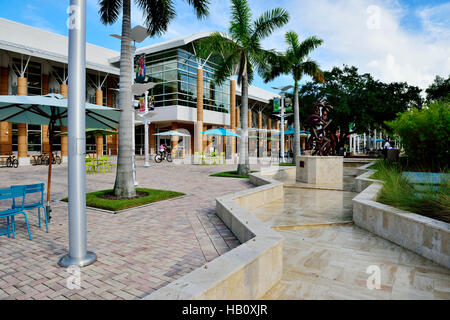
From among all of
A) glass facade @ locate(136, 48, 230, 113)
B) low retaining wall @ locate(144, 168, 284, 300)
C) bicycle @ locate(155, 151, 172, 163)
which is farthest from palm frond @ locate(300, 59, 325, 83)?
low retaining wall @ locate(144, 168, 284, 300)

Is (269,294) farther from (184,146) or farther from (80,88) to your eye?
(184,146)

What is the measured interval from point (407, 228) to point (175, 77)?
28517 millimetres

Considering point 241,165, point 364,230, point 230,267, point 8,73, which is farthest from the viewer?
point 8,73

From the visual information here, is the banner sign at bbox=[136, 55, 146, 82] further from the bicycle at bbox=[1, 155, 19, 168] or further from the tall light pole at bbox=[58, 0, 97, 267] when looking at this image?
the bicycle at bbox=[1, 155, 19, 168]

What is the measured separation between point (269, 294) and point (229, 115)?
34358 millimetres

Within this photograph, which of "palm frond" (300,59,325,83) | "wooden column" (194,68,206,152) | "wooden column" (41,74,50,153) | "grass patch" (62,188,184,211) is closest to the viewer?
"grass patch" (62,188,184,211)

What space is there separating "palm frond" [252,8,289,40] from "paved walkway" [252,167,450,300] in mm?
11467

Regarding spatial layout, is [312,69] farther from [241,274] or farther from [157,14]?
[241,274]

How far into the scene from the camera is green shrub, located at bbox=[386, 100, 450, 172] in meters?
9.08

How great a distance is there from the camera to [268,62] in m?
16.1

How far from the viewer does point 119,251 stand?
4.27 meters

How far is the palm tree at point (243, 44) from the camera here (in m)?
14.3

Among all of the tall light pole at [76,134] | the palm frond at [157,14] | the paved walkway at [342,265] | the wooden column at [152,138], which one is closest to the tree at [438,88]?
the wooden column at [152,138]
